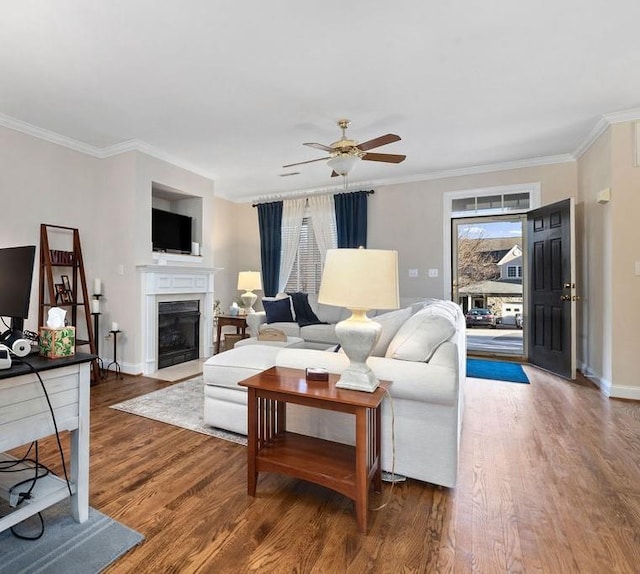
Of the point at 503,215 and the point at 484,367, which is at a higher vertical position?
the point at 503,215

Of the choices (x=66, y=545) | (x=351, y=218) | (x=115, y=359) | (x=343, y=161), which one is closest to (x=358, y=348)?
(x=66, y=545)

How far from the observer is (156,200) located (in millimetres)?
4887

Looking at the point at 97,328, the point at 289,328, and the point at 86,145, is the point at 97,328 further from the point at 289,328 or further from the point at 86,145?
the point at 289,328

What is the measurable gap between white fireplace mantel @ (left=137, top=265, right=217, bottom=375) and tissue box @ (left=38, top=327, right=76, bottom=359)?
2602 millimetres

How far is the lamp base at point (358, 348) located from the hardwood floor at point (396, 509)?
60 centimetres

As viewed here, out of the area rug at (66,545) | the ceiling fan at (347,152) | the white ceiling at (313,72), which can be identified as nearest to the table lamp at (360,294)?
the area rug at (66,545)

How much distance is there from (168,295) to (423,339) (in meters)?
3.55

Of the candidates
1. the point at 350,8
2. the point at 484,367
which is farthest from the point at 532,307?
the point at 350,8

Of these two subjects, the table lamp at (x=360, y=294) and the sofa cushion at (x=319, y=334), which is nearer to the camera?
the table lamp at (x=360, y=294)

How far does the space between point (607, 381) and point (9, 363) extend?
14.8 ft

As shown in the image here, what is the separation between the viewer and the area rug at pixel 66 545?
1264 millimetres

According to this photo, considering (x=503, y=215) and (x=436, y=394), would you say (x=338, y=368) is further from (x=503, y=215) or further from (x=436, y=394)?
(x=503, y=215)

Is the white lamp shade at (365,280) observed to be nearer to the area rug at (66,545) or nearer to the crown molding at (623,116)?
the area rug at (66,545)

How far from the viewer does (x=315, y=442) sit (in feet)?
6.03
